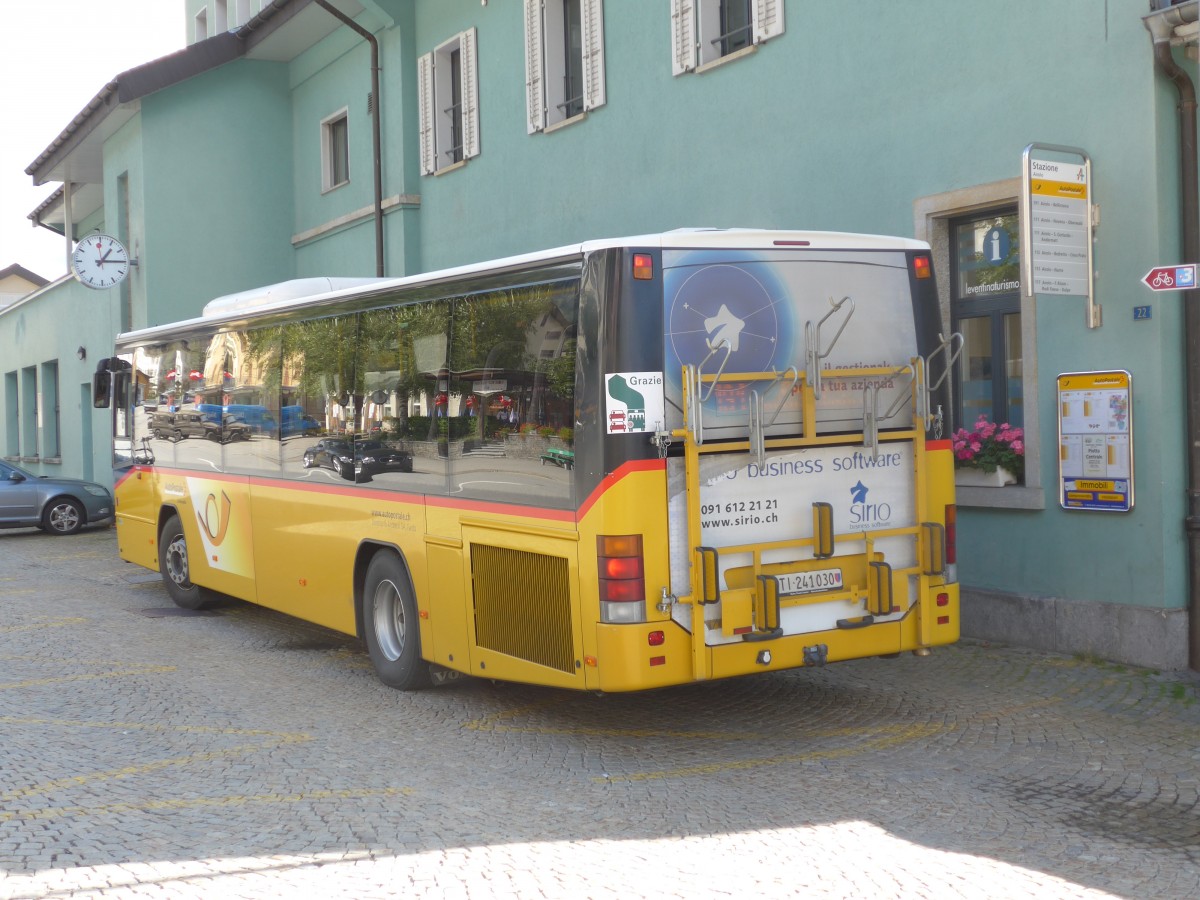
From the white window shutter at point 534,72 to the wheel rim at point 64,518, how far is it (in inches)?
432

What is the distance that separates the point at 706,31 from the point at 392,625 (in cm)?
730

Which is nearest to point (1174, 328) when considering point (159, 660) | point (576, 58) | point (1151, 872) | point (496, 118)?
point (1151, 872)

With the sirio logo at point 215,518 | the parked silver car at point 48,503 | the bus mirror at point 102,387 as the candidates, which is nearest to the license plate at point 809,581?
the sirio logo at point 215,518

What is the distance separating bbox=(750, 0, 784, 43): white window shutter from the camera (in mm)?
12156

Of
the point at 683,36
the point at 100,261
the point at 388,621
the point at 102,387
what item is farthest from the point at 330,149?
the point at 388,621

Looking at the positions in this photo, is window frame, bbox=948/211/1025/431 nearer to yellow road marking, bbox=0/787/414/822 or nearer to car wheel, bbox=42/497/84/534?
yellow road marking, bbox=0/787/414/822

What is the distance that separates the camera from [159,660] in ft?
33.1

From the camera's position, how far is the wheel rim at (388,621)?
8.91m

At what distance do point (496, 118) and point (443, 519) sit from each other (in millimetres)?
10335

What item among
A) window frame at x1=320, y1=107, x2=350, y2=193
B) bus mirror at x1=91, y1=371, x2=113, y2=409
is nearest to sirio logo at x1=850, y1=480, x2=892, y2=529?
bus mirror at x1=91, y1=371, x2=113, y2=409

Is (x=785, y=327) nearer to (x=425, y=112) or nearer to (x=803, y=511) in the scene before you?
(x=803, y=511)

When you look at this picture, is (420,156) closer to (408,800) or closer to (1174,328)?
(1174,328)

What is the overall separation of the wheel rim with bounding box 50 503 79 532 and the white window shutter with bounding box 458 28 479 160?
947cm

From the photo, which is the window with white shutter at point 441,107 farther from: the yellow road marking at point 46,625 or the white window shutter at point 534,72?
the yellow road marking at point 46,625
